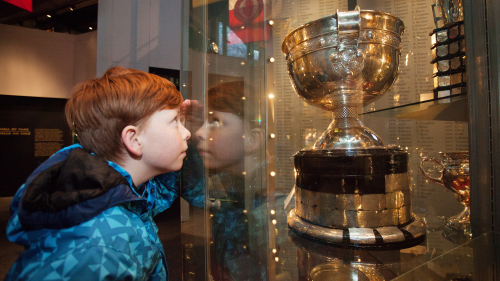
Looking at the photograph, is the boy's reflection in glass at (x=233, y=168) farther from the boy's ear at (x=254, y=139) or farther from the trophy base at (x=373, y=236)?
the trophy base at (x=373, y=236)

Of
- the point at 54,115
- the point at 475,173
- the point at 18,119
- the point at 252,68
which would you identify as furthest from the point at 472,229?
the point at 18,119

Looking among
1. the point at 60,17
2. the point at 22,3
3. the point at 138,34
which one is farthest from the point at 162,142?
the point at 60,17

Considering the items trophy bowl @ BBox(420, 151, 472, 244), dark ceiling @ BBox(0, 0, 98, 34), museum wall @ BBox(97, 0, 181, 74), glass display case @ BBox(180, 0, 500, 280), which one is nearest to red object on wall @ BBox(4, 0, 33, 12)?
museum wall @ BBox(97, 0, 181, 74)

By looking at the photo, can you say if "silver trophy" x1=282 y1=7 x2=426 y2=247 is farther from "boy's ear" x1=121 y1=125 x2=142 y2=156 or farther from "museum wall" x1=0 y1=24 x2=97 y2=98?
"museum wall" x1=0 y1=24 x2=97 y2=98

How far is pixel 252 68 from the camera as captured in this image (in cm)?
67

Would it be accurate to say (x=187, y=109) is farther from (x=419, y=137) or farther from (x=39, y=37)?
(x=39, y=37)

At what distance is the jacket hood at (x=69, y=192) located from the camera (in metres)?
0.43

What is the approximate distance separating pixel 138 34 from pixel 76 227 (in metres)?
2.51

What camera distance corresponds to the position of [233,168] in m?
0.69

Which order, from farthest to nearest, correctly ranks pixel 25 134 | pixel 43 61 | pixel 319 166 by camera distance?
pixel 25 134 → pixel 43 61 → pixel 319 166

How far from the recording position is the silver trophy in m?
0.62

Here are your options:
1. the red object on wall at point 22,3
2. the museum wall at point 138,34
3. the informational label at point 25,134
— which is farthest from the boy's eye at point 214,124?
the informational label at point 25,134

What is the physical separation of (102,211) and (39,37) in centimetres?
405

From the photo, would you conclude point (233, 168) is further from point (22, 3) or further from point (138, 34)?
point (22, 3)
